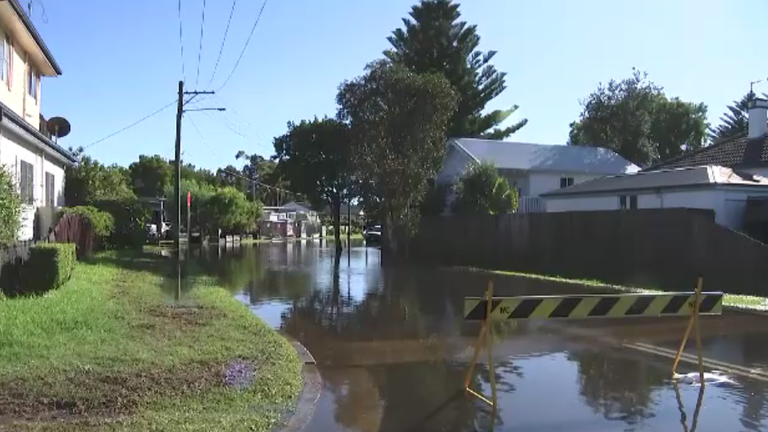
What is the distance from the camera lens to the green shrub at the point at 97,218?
22.7 metres

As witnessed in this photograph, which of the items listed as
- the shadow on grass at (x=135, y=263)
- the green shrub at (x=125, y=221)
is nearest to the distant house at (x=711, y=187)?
the shadow on grass at (x=135, y=263)

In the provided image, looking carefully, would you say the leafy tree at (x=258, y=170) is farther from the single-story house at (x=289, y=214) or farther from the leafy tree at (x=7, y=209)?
the leafy tree at (x=7, y=209)

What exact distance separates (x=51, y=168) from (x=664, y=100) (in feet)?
172

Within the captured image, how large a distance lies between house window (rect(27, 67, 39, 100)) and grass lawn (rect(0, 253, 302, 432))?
1139 centimetres

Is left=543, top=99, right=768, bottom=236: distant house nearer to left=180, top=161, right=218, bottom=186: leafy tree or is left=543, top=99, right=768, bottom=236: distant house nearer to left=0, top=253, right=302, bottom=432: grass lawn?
left=0, top=253, right=302, bottom=432: grass lawn

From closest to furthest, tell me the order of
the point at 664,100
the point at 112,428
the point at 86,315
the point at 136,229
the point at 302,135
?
the point at 112,428 → the point at 86,315 → the point at 136,229 → the point at 302,135 → the point at 664,100

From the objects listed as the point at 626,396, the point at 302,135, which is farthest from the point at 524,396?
the point at 302,135

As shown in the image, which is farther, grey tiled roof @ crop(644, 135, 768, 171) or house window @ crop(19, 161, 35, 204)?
grey tiled roof @ crop(644, 135, 768, 171)

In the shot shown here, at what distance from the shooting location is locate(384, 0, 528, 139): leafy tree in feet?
178

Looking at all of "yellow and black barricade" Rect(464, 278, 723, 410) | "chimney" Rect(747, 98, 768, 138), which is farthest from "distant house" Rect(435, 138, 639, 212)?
"yellow and black barricade" Rect(464, 278, 723, 410)

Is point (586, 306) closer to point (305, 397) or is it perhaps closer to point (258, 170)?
point (305, 397)

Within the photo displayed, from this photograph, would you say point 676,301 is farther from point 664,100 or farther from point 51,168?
point 664,100

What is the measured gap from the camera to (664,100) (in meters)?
62.1

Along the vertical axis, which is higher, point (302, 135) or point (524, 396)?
point (302, 135)
